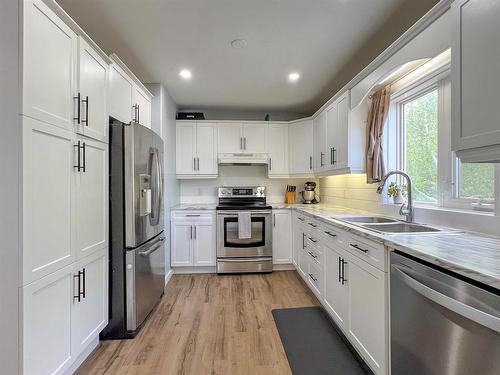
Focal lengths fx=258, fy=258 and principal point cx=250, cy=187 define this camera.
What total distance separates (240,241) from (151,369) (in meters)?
1.99

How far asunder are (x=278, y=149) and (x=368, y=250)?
268 centimetres

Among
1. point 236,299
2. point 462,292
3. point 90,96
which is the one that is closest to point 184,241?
point 236,299

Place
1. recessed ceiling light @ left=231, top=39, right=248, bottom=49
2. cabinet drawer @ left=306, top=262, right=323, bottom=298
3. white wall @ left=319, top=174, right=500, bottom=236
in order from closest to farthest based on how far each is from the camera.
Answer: white wall @ left=319, top=174, right=500, bottom=236
recessed ceiling light @ left=231, top=39, right=248, bottom=49
cabinet drawer @ left=306, top=262, right=323, bottom=298

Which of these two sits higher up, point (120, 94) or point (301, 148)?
point (120, 94)

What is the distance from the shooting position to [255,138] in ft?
13.3

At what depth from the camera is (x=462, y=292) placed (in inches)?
37.8

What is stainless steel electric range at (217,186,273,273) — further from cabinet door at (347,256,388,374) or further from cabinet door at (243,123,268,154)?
cabinet door at (347,256,388,374)

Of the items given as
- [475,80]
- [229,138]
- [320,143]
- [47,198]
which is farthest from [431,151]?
[47,198]

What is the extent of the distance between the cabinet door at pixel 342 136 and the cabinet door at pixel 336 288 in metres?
1.04

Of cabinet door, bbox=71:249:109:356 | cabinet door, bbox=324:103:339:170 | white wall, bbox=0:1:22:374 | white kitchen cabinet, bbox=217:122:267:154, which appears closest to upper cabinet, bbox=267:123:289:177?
white kitchen cabinet, bbox=217:122:267:154

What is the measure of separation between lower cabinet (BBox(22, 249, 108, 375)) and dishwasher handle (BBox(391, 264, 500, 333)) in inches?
70.7

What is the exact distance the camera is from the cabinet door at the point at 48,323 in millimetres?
1230

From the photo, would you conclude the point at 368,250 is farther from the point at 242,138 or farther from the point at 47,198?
the point at 242,138

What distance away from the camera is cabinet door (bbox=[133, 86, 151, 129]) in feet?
8.54
